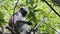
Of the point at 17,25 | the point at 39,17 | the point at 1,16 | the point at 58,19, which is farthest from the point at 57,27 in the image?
the point at 1,16

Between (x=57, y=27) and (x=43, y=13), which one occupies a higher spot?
(x=43, y=13)

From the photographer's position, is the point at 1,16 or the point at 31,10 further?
the point at 1,16

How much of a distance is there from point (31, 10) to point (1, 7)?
60 cm

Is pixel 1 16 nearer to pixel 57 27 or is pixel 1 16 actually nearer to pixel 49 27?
pixel 49 27

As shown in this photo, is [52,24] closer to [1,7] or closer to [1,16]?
[1,7]

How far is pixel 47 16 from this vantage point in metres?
1.61

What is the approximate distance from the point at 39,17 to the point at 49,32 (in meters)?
0.21

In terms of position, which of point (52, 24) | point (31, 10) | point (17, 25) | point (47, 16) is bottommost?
point (17, 25)

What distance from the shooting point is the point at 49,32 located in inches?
72.2

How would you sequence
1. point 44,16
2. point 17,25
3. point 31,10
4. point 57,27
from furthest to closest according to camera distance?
1. point 17,25
2. point 57,27
3. point 44,16
4. point 31,10

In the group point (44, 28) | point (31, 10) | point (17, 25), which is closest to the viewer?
point (31, 10)

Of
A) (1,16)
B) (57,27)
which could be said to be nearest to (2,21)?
(1,16)

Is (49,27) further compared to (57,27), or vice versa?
(57,27)

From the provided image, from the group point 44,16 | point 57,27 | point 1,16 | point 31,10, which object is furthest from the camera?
point 57,27
